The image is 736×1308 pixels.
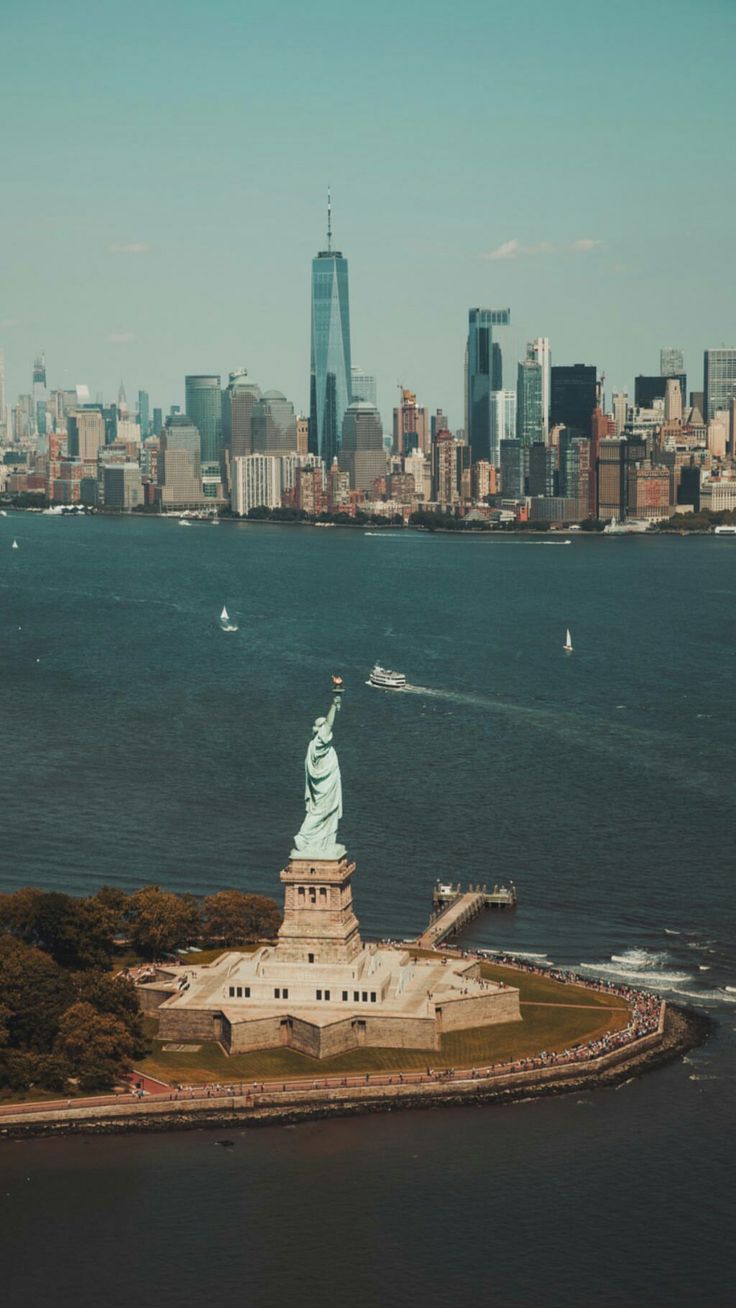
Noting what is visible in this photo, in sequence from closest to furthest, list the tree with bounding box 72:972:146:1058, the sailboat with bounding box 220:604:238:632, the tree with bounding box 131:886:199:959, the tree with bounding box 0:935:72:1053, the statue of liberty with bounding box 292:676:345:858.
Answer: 1. the tree with bounding box 0:935:72:1053
2. the tree with bounding box 72:972:146:1058
3. the statue of liberty with bounding box 292:676:345:858
4. the tree with bounding box 131:886:199:959
5. the sailboat with bounding box 220:604:238:632

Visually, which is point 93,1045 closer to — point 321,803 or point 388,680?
point 321,803

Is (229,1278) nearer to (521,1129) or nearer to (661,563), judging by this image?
(521,1129)

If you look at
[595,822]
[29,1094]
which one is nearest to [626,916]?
[595,822]

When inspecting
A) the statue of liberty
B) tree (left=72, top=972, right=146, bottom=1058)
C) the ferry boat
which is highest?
the statue of liberty

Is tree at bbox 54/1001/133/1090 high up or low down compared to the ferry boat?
down

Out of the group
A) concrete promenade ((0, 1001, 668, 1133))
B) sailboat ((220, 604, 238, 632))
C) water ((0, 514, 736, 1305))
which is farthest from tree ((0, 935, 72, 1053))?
sailboat ((220, 604, 238, 632))

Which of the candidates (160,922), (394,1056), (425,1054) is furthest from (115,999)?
(425,1054)

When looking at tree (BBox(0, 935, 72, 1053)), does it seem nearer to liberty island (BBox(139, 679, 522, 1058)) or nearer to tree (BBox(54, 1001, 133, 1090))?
tree (BBox(54, 1001, 133, 1090))
